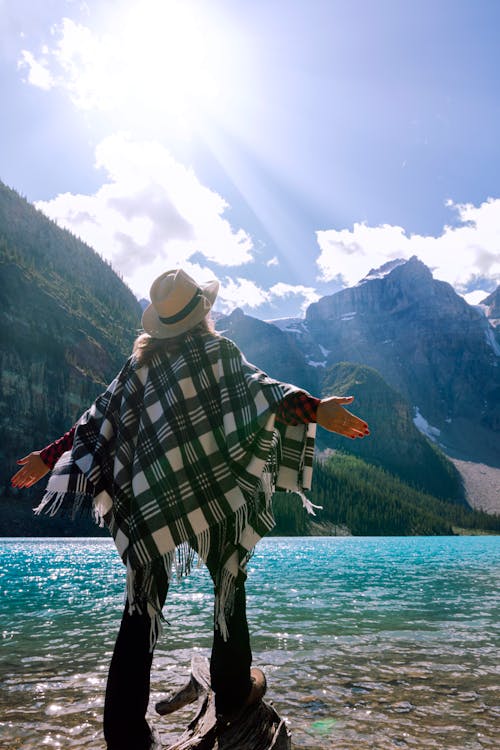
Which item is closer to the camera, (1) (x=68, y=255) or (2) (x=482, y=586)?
(2) (x=482, y=586)

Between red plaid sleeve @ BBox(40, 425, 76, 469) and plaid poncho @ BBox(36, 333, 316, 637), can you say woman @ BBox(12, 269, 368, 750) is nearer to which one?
plaid poncho @ BBox(36, 333, 316, 637)

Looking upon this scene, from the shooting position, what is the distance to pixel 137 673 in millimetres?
3021

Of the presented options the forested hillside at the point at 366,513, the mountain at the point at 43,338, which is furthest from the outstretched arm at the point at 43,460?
the forested hillside at the point at 366,513

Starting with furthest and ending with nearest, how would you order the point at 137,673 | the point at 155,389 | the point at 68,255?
1. the point at 68,255
2. the point at 155,389
3. the point at 137,673

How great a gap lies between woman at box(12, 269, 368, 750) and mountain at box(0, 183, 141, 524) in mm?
96243

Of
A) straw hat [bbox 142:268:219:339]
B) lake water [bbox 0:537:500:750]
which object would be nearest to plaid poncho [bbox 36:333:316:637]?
straw hat [bbox 142:268:219:339]

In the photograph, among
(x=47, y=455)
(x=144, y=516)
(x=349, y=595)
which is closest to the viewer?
(x=144, y=516)

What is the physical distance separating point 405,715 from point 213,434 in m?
3.97

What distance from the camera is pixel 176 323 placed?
367 cm

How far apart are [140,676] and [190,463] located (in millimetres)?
1258

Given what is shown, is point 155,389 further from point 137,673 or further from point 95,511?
point 137,673

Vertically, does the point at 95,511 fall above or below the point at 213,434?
below

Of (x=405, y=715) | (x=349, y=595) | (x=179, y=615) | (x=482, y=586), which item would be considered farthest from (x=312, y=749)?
(x=482, y=586)

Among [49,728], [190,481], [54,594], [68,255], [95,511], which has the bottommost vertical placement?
[54,594]
